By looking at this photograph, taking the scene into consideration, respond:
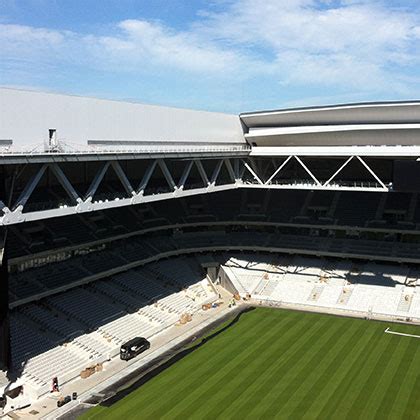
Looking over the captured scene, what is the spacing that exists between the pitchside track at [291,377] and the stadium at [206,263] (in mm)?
127

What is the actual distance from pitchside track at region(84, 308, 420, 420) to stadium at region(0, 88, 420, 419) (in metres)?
0.13

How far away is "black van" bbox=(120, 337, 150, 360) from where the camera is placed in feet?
110

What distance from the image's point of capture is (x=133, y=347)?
34000 mm

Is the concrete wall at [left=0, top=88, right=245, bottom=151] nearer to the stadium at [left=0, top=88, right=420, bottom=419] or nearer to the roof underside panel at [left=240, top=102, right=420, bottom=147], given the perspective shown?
the stadium at [left=0, top=88, right=420, bottom=419]

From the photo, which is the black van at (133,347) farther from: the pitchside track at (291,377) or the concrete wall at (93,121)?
the concrete wall at (93,121)

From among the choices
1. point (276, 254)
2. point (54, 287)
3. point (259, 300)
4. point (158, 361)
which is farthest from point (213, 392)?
point (276, 254)

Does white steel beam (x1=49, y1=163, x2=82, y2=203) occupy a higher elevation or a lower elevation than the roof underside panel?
lower

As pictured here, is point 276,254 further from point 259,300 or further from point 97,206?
point 97,206

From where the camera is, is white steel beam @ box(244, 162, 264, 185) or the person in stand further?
white steel beam @ box(244, 162, 264, 185)

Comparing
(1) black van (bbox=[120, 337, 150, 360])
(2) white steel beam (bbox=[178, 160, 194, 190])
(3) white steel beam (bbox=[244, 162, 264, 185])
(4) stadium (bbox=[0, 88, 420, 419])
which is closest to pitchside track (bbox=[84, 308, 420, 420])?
(4) stadium (bbox=[0, 88, 420, 419])

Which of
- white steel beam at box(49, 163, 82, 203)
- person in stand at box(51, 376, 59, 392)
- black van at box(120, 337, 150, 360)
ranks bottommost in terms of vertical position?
person in stand at box(51, 376, 59, 392)

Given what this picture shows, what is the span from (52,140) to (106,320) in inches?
648

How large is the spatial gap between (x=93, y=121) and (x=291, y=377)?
1854cm

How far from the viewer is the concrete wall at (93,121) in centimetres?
2523
